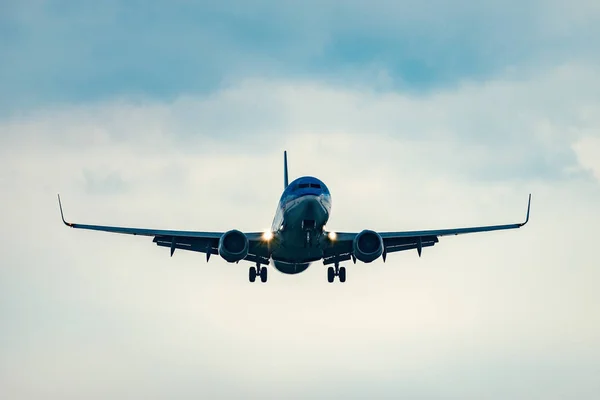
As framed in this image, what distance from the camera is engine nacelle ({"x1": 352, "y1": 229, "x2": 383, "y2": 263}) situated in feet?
175

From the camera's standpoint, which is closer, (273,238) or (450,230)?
(273,238)

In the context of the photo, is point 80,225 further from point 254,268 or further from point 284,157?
point 284,157

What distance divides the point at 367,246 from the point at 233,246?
7757 millimetres

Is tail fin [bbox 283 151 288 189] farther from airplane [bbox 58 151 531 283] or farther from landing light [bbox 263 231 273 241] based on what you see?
landing light [bbox 263 231 273 241]

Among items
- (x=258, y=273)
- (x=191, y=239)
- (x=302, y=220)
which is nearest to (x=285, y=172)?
(x=258, y=273)

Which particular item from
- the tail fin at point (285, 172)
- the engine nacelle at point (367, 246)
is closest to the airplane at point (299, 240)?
the engine nacelle at point (367, 246)

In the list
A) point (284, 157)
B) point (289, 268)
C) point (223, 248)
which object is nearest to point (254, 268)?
point (289, 268)

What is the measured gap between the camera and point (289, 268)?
58.2m

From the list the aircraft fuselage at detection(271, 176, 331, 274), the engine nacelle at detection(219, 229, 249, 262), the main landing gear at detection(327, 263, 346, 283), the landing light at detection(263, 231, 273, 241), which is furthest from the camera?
the main landing gear at detection(327, 263, 346, 283)

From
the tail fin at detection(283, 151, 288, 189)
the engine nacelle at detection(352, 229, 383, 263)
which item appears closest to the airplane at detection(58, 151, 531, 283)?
the engine nacelle at detection(352, 229, 383, 263)

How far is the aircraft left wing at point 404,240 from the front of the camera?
185 ft

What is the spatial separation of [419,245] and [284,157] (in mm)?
26955

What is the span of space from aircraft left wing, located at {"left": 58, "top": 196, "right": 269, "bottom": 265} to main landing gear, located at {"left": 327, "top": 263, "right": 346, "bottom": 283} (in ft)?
13.5

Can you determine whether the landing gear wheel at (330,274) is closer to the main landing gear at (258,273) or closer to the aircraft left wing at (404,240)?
the aircraft left wing at (404,240)
